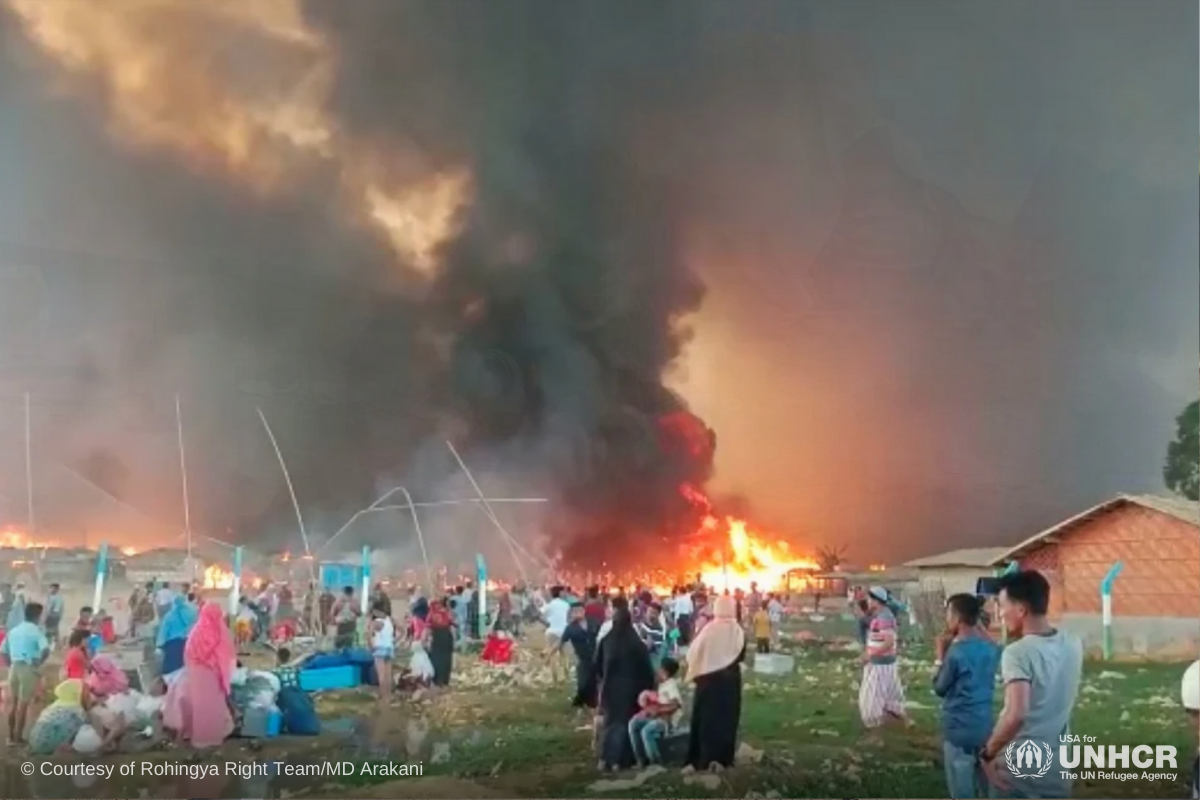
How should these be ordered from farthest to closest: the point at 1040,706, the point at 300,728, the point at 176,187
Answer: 1. the point at 176,187
2. the point at 300,728
3. the point at 1040,706

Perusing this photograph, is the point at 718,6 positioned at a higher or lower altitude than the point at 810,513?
higher

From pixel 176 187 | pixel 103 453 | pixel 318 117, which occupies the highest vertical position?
pixel 318 117

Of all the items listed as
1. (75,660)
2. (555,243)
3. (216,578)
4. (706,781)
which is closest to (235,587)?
(216,578)

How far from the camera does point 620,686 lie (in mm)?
7605

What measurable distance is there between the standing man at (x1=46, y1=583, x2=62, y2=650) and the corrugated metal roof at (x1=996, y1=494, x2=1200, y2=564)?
6.25m

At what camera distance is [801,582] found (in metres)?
8.32

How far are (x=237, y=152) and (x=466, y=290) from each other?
5.98 feet

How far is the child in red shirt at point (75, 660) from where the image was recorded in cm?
750

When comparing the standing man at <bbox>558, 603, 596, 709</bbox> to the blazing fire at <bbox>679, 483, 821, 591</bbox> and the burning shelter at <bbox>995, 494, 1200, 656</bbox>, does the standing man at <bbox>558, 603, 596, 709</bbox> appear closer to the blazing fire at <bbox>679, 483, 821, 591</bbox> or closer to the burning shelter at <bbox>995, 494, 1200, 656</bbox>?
the blazing fire at <bbox>679, 483, 821, 591</bbox>

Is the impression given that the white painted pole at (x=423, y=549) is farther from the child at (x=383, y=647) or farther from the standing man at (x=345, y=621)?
the standing man at (x=345, y=621)

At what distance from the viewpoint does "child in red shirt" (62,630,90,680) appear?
7.50m

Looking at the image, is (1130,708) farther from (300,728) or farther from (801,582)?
(300,728)

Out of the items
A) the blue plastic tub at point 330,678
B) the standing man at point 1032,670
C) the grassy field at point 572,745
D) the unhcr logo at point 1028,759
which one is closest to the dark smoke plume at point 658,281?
the blue plastic tub at point 330,678

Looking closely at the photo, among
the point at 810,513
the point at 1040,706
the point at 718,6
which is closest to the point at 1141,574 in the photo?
the point at 810,513
